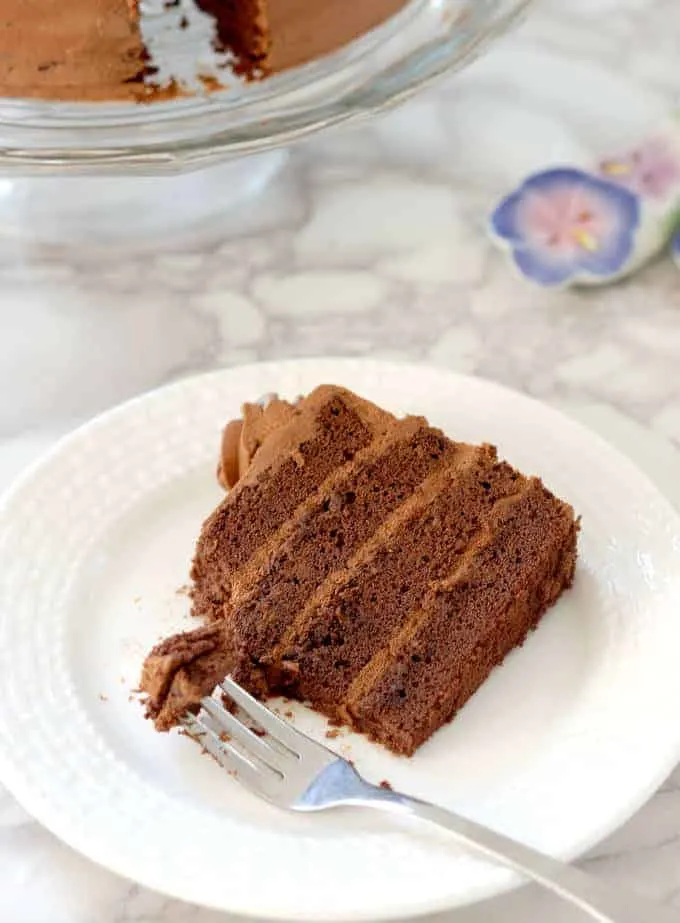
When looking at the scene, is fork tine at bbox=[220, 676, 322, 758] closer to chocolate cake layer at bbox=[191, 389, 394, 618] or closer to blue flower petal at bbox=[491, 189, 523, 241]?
chocolate cake layer at bbox=[191, 389, 394, 618]

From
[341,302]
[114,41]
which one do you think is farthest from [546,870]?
[114,41]

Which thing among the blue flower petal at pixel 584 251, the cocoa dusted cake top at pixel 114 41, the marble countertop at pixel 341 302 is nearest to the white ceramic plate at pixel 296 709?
the marble countertop at pixel 341 302

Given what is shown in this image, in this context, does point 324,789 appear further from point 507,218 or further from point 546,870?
point 507,218

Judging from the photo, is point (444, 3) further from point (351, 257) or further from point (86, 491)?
point (86, 491)

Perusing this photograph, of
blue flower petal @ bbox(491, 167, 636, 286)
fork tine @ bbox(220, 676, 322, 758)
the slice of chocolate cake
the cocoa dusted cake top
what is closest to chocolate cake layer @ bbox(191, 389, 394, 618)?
the slice of chocolate cake

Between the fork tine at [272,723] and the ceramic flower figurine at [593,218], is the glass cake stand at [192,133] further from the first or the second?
the fork tine at [272,723]

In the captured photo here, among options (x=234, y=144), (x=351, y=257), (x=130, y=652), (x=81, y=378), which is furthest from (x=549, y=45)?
(x=130, y=652)

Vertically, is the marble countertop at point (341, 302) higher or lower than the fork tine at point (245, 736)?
higher
